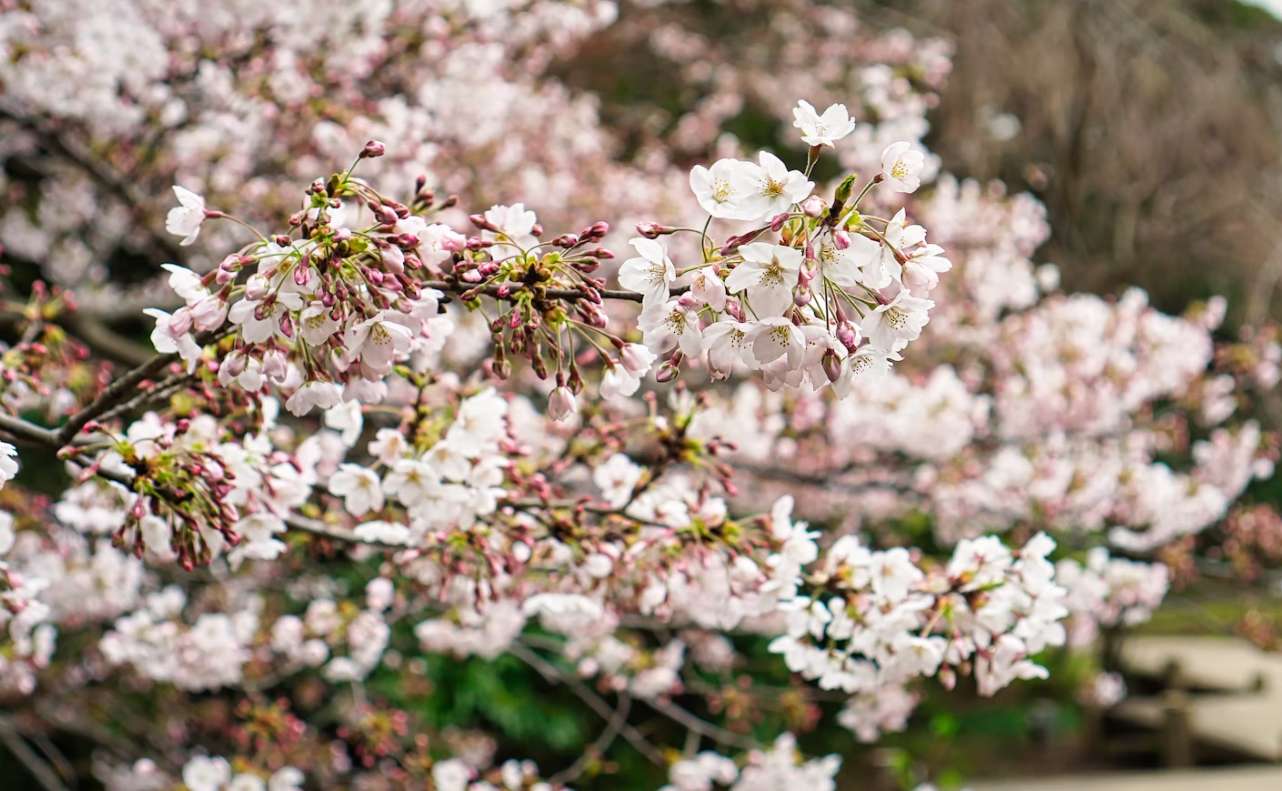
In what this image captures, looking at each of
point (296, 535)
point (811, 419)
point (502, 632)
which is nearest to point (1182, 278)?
point (811, 419)

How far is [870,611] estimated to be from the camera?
4.96 feet

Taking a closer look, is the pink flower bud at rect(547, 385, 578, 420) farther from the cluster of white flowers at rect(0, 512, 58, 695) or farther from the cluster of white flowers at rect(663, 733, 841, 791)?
the cluster of white flowers at rect(663, 733, 841, 791)

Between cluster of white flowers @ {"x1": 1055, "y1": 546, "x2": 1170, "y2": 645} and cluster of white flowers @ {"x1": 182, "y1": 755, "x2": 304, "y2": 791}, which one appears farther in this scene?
cluster of white flowers @ {"x1": 1055, "y1": 546, "x2": 1170, "y2": 645}

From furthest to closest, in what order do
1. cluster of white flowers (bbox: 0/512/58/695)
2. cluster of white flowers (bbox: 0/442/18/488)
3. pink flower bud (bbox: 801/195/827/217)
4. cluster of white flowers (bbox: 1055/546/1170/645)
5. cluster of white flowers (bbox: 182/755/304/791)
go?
cluster of white flowers (bbox: 1055/546/1170/645) → cluster of white flowers (bbox: 182/755/304/791) → cluster of white flowers (bbox: 0/512/58/695) → cluster of white flowers (bbox: 0/442/18/488) → pink flower bud (bbox: 801/195/827/217)

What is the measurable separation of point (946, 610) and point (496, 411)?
66cm

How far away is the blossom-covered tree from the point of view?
1.04 meters

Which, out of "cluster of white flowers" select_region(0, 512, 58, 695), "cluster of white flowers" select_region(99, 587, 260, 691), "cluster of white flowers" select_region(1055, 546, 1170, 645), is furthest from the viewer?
"cluster of white flowers" select_region(1055, 546, 1170, 645)

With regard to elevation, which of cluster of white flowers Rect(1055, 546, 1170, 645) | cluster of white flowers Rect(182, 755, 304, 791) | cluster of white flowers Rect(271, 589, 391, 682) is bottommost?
cluster of white flowers Rect(182, 755, 304, 791)

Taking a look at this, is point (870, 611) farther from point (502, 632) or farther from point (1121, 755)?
point (1121, 755)

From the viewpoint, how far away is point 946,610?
148 centimetres

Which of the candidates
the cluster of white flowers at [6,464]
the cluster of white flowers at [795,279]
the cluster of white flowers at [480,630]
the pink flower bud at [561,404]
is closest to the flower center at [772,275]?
the cluster of white flowers at [795,279]

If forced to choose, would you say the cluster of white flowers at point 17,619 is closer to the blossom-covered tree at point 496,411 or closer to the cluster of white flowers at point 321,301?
the blossom-covered tree at point 496,411

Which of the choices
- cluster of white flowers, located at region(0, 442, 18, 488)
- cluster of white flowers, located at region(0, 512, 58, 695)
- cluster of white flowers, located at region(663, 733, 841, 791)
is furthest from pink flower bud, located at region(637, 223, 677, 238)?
cluster of white flowers, located at region(663, 733, 841, 791)

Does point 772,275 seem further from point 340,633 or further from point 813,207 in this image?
point 340,633
